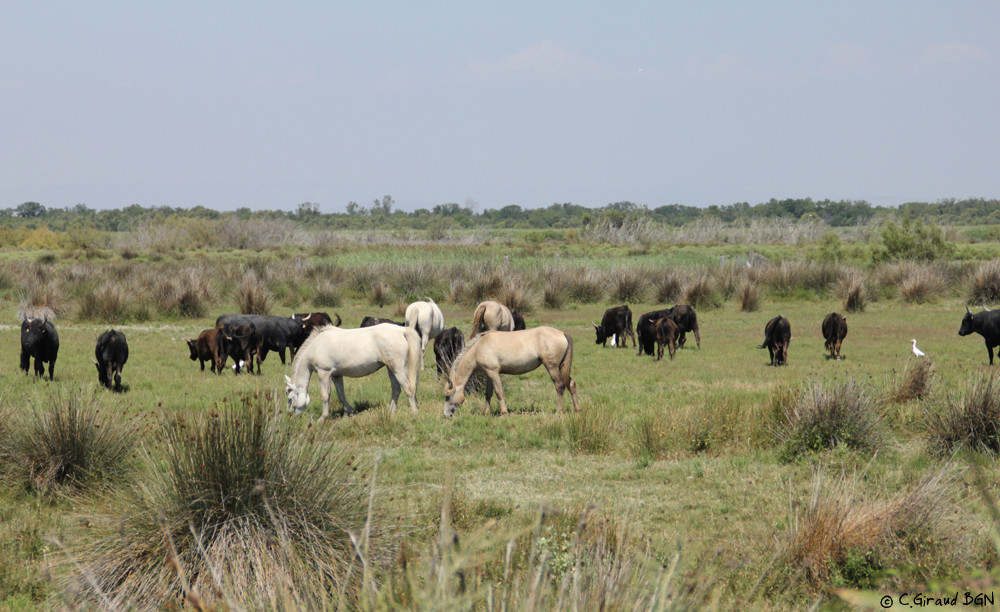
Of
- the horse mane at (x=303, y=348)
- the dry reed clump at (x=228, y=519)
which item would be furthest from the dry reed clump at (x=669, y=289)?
the dry reed clump at (x=228, y=519)

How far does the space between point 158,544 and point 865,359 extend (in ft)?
52.6

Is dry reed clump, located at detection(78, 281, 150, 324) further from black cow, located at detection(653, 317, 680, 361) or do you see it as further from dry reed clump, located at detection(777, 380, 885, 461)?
dry reed clump, located at detection(777, 380, 885, 461)

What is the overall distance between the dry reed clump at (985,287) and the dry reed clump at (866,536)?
2577 centimetres

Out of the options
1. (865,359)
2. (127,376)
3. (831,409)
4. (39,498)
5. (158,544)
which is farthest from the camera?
(865,359)

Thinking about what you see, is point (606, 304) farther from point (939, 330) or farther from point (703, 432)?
point (703, 432)

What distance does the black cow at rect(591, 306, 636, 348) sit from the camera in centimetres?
2133

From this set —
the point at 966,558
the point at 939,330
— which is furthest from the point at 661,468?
the point at 939,330

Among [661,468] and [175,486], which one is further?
[661,468]

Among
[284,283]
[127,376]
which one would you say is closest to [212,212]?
[284,283]

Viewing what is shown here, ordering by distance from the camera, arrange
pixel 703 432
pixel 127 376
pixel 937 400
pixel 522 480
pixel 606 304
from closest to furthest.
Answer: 1. pixel 522 480
2. pixel 703 432
3. pixel 937 400
4. pixel 127 376
5. pixel 606 304

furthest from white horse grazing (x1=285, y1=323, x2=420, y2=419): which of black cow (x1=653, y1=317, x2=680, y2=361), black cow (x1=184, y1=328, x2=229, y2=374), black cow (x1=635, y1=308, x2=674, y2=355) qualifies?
black cow (x1=635, y1=308, x2=674, y2=355)

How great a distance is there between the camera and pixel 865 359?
17969 millimetres

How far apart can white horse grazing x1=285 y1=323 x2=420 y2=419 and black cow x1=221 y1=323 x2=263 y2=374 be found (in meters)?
4.92

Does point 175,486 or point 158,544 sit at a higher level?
point 175,486
